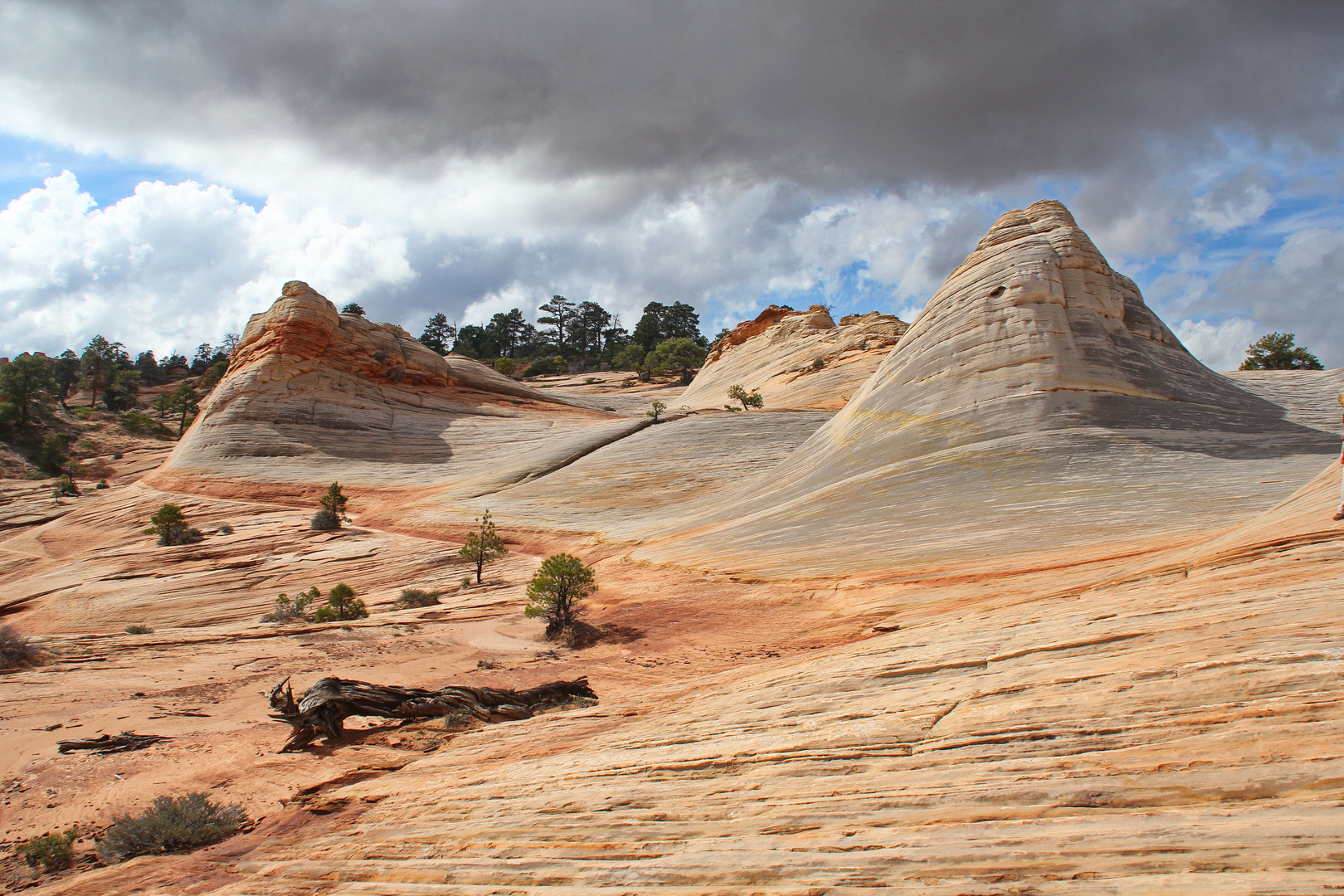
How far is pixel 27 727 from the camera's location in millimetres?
9273

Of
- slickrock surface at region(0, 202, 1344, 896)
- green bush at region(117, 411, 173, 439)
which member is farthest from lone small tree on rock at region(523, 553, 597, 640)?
green bush at region(117, 411, 173, 439)

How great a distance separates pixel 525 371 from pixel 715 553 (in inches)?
3104

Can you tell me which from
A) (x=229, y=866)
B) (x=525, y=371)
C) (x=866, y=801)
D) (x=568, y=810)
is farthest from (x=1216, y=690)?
(x=525, y=371)

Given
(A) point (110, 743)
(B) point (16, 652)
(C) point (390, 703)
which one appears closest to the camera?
(A) point (110, 743)

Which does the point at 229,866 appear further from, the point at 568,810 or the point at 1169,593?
the point at 1169,593

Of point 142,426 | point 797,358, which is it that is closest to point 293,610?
point 797,358

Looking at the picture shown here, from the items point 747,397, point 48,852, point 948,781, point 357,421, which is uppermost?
point 747,397

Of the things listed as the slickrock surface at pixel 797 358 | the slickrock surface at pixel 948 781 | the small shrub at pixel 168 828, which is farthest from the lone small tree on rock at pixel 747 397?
the small shrub at pixel 168 828

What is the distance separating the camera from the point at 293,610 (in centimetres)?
1861

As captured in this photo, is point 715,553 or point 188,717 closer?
point 188,717

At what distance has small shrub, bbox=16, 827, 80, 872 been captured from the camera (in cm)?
649

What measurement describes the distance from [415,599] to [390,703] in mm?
9420

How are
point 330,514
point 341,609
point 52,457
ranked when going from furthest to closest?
point 52,457, point 330,514, point 341,609

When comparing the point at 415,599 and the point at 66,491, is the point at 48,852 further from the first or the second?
the point at 66,491
